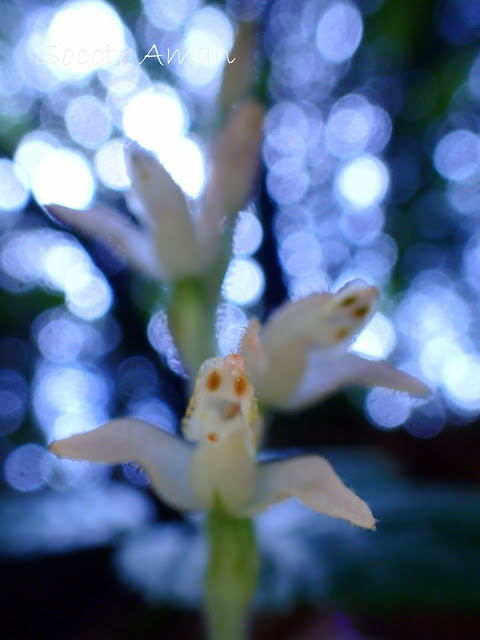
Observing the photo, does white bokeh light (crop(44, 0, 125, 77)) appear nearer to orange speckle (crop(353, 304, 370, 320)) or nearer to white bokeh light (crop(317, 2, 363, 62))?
orange speckle (crop(353, 304, 370, 320))

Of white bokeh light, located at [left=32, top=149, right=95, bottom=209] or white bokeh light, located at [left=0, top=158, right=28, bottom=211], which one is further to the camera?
white bokeh light, located at [left=0, top=158, right=28, bottom=211]

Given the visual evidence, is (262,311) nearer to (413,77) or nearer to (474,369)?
(413,77)

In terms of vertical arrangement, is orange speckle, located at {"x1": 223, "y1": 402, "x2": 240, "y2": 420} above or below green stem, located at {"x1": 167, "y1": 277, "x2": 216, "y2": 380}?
below

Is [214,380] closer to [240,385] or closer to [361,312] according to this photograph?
[240,385]

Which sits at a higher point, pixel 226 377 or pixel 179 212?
pixel 179 212

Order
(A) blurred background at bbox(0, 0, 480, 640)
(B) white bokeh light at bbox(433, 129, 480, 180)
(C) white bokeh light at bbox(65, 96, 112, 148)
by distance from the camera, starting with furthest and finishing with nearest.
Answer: (B) white bokeh light at bbox(433, 129, 480, 180), (C) white bokeh light at bbox(65, 96, 112, 148), (A) blurred background at bbox(0, 0, 480, 640)

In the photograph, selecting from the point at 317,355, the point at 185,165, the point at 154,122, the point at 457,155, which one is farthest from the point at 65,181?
the point at 457,155

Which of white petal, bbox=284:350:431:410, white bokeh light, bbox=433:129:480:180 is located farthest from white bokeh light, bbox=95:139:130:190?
white bokeh light, bbox=433:129:480:180

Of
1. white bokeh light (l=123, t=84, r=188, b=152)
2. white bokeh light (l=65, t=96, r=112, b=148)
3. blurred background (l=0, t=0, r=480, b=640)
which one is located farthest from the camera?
white bokeh light (l=65, t=96, r=112, b=148)
